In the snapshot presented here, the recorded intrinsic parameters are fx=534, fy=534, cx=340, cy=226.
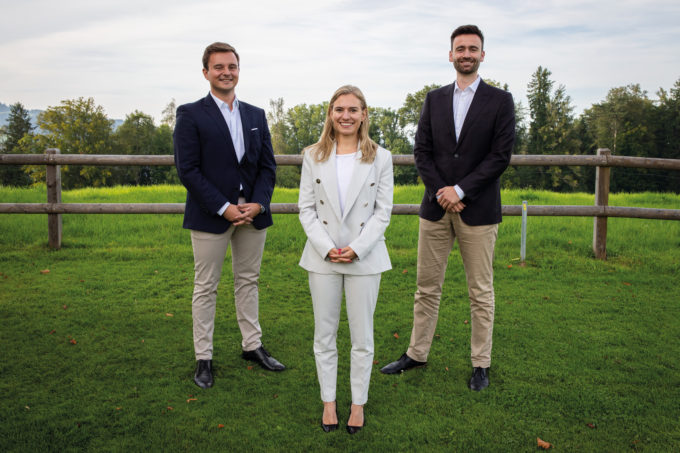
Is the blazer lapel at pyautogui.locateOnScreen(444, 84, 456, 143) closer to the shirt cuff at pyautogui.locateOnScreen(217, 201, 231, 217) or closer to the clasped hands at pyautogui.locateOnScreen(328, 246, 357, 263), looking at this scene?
the clasped hands at pyautogui.locateOnScreen(328, 246, 357, 263)

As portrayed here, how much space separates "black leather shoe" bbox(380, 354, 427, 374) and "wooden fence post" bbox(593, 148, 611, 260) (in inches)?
169

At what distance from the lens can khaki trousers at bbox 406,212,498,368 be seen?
372 centimetres

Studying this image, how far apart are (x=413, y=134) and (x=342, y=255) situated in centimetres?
6076

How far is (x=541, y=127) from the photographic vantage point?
237ft

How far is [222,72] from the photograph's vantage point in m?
3.65

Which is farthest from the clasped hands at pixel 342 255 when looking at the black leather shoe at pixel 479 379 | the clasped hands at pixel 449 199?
the black leather shoe at pixel 479 379

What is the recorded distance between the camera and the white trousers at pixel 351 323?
311cm

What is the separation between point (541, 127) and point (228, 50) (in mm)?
75037

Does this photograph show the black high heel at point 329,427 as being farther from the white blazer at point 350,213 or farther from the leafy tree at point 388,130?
the leafy tree at point 388,130

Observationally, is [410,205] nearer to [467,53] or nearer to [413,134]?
[467,53]

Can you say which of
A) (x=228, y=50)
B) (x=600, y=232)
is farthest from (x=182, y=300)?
(x=600, y=232)

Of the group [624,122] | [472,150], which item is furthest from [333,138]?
[624,122]

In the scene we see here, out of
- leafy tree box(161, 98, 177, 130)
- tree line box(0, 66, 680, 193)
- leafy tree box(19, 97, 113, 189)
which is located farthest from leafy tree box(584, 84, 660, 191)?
leafy tree box(161, 98, 177, 130)

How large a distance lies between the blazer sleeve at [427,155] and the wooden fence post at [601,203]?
4085mm
